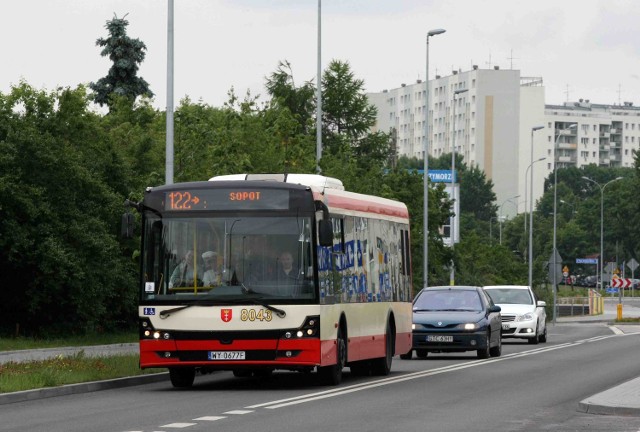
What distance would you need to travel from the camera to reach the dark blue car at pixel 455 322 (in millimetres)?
32000

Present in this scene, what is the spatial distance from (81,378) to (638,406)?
8.02 metres

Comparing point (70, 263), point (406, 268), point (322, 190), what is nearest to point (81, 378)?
point (322, 190)

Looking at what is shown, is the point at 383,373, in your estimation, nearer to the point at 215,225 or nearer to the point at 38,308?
the point at 215,225

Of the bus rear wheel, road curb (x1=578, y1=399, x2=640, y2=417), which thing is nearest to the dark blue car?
the bus rear wheel

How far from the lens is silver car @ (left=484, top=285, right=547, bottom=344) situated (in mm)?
42312

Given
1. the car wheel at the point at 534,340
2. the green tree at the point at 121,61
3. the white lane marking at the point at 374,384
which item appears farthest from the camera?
the green tree at the point at 121,61

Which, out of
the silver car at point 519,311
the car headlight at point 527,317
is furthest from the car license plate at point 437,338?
the car headlight at point 527,317

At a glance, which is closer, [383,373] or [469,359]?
[383,373]

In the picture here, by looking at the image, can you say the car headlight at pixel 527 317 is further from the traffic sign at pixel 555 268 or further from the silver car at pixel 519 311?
the traffic sign at pixel 555 268

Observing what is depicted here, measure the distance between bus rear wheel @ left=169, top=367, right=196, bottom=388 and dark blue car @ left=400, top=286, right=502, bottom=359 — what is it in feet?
31.9

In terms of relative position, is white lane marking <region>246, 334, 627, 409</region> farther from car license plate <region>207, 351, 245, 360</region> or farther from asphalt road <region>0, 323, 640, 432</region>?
car license plate <region>207, 351, 245, 360</region>

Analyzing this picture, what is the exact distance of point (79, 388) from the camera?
69.5ft

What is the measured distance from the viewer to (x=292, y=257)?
21.3 metres

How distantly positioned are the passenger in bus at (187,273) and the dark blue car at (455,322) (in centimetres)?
1086
